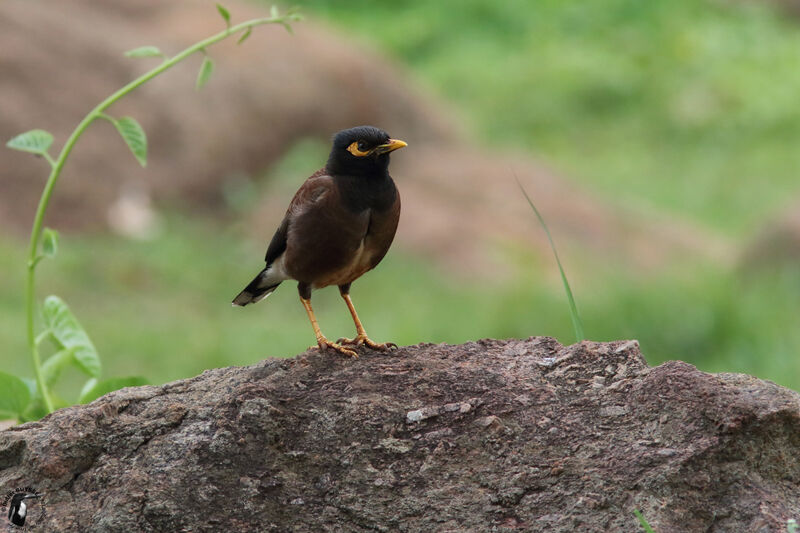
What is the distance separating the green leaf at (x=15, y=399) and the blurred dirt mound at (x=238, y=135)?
6.99m

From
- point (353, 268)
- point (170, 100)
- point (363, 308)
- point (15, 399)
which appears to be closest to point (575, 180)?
point (170, 100)

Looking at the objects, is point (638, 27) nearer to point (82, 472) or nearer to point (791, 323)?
point (791, 323)

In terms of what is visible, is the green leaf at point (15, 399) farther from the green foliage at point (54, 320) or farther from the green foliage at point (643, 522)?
the green foliage at point (643, 522)

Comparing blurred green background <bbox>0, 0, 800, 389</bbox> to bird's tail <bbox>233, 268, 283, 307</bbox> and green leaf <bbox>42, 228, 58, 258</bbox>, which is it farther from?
green leaf <bbox>42, 228, 58, 258</bbox>

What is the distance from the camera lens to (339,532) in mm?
2801

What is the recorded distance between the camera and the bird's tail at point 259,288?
4.04m

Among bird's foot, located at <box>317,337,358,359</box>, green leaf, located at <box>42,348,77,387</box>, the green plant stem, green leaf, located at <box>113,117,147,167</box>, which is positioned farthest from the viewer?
green leaf, located at <box>42,348,77,387</box>

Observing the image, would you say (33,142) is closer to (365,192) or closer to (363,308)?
(365,192)

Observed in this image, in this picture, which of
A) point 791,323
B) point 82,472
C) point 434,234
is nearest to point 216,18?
point 434,234

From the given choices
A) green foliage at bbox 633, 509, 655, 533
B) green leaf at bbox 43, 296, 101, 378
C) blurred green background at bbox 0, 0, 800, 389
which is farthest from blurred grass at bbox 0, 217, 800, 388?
green foliage at bbox 633, 509, 655, 533

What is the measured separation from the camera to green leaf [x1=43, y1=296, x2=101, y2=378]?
3857 millimetres

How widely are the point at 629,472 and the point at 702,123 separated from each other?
13994 millimetres

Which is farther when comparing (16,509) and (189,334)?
(189,334)

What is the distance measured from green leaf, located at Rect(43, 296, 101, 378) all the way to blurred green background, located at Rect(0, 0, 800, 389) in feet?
12.2
